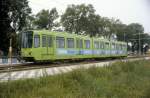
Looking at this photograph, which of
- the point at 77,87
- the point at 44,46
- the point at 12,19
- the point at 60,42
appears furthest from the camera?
the point at 12,19

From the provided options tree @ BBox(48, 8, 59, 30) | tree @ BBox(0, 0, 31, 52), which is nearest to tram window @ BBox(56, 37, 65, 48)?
tree @ BBox(0, 0, 31, 52)

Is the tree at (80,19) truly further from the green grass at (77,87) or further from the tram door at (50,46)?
the green grass at (77,87)

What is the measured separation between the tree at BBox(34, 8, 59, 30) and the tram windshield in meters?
32.8

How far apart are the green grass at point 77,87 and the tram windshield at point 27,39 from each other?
7330 millimetres

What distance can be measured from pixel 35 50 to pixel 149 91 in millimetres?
10845

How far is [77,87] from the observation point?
11.3 m

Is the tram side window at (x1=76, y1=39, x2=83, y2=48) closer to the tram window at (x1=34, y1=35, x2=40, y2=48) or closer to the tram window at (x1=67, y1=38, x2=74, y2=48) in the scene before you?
the tram window at (x1=67, y1=38, x2=74, y2=48)

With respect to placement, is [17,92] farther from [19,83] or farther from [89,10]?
[89,10]

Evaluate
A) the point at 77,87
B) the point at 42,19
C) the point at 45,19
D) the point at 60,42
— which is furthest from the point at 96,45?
the point at 45,19

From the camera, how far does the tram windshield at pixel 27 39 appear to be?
70.7ft

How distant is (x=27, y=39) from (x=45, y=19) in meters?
35.2

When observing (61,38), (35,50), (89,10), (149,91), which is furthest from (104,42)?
(89,10)

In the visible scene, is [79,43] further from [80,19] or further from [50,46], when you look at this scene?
[80,19]

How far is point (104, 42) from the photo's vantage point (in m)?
33.4
